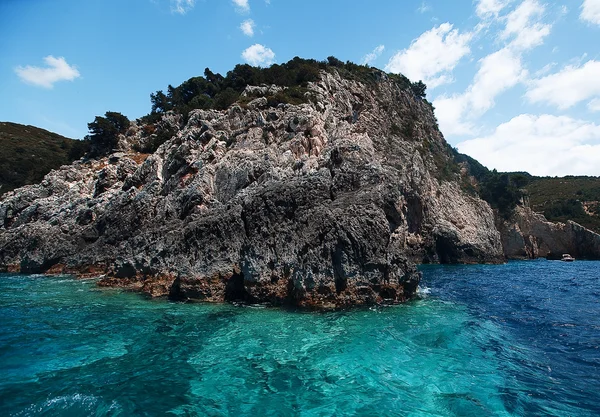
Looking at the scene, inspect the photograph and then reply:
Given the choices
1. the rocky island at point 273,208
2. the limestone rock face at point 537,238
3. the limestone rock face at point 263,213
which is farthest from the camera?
the limestone rock face at point 537,238

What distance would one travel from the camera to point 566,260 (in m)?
56.9

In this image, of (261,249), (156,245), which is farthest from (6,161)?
(261,249)

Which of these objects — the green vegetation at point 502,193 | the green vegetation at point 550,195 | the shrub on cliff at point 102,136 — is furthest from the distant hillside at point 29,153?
the green vegetation at point 550,195

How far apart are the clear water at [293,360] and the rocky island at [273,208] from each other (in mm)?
2092

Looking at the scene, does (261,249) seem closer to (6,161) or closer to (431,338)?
(431,338)

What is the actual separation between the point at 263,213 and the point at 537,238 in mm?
68341

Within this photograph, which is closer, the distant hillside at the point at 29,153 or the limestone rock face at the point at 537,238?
the distant hillside at the point at 29,153

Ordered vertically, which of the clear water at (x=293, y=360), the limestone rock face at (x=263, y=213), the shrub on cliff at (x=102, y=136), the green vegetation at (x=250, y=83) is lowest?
the clear water at (x=293, y=360)

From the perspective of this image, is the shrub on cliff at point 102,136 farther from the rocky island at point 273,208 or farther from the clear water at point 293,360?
the clear water at point 293,360

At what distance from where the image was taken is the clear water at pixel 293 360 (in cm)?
799

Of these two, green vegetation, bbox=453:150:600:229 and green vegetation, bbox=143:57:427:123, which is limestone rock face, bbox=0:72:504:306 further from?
green vegetation, bbox=453:150:600:229

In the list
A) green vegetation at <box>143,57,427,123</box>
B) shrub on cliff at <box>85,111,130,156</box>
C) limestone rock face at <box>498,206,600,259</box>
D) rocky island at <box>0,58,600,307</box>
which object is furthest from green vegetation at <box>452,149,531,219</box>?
shrub on cliff at <box>85,111,130,156</box>

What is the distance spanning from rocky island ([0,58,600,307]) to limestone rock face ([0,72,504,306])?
0.11m

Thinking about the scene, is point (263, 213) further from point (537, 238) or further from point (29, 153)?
point (29, 153)
